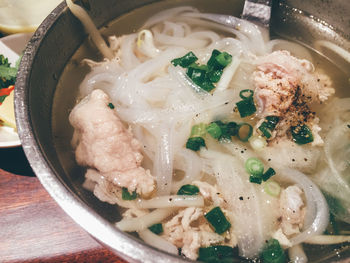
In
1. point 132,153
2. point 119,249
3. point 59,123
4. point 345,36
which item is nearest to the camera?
point 119,249

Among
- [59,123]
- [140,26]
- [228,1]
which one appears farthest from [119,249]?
[228,1]

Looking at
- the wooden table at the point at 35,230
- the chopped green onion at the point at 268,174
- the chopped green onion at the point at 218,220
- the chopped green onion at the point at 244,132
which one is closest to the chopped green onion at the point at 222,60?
the chopped green onion at the point at 244,132


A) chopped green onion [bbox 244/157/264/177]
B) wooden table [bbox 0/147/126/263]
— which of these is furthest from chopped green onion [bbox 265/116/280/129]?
wooden table [bbox 0/147/126/263]

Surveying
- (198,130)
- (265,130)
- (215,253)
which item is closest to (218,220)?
(215,253)

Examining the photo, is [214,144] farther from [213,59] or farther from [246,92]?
[213,59]

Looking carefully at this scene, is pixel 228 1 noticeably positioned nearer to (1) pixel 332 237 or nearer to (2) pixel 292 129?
(2) pixel 292 129

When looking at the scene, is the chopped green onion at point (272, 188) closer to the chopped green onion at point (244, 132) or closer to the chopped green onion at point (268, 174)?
the chopped green onion at point (268, 174)

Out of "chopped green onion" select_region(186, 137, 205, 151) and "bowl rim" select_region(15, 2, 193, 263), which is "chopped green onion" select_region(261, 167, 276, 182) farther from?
"bowl rim" select_region(15, 2, 193, 263)
